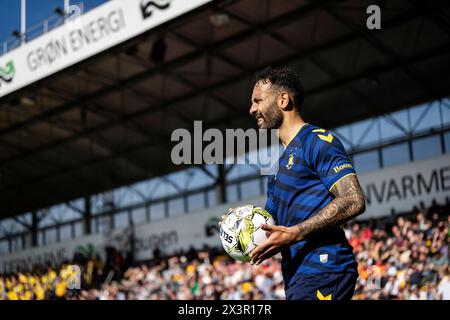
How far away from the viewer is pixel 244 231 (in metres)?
4.28

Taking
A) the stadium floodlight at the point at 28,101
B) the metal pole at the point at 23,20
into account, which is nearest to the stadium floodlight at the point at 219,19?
the metal pole at the point at 23,20

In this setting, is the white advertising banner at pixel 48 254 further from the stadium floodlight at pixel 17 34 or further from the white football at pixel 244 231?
the white football at pixel 244 231

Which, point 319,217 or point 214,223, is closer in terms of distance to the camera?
point 319,217

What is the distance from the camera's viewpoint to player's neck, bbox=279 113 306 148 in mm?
4180

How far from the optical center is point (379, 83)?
2408 centimetres

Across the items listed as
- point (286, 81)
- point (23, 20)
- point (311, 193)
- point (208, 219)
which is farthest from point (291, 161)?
point (208, 219)

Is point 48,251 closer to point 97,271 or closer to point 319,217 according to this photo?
point 97,271

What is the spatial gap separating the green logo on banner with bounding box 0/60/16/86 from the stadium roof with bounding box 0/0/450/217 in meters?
0.68

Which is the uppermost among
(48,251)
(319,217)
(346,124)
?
(346,124)

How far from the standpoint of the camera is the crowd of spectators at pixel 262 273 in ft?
50.5
